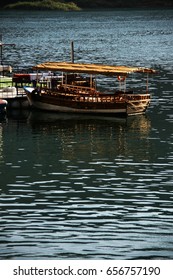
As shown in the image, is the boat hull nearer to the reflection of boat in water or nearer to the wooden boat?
the wooden boat

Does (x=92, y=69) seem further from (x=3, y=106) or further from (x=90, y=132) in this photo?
(x=90, y=132)

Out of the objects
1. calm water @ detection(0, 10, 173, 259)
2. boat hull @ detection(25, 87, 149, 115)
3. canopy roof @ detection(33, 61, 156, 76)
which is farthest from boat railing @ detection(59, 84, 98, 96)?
calm water @ detection(0, 10, 173, 259)

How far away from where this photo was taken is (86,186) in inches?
2552

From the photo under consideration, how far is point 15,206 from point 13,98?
4508cm

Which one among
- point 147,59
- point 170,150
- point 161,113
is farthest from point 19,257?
point 147,59

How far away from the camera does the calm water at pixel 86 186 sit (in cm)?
5169

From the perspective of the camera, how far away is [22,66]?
6053 inches

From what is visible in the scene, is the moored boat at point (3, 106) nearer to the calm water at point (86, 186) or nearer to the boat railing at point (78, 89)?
the calm water at point (86, 186)

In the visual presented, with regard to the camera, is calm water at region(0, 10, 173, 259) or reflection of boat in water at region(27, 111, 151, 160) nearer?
calm water at region(0, 10, 173, 259)

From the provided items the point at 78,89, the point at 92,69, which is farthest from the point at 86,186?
the point at 92,69

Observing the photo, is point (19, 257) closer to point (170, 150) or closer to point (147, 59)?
point (170, 150)

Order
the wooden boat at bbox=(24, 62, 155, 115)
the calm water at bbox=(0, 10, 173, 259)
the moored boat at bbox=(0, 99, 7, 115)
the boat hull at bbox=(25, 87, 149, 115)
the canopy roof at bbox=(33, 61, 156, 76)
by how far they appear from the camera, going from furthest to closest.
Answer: the canopy roof at bbox=(33, 61, 156, 76) → the wooden boat at bbox=(24, 62, 155, 115) → the boat hull at bbox=(25, 87, 149, 115) → the moored boat at bbox=(0, 99, 7, 115) → the calm water at bbox=(0, 10, 173, 259)

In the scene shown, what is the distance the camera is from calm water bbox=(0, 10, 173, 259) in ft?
170

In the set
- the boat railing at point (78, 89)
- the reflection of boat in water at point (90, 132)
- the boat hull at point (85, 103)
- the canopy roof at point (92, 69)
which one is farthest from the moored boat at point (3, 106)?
the canopy roof at point (92, 69)
